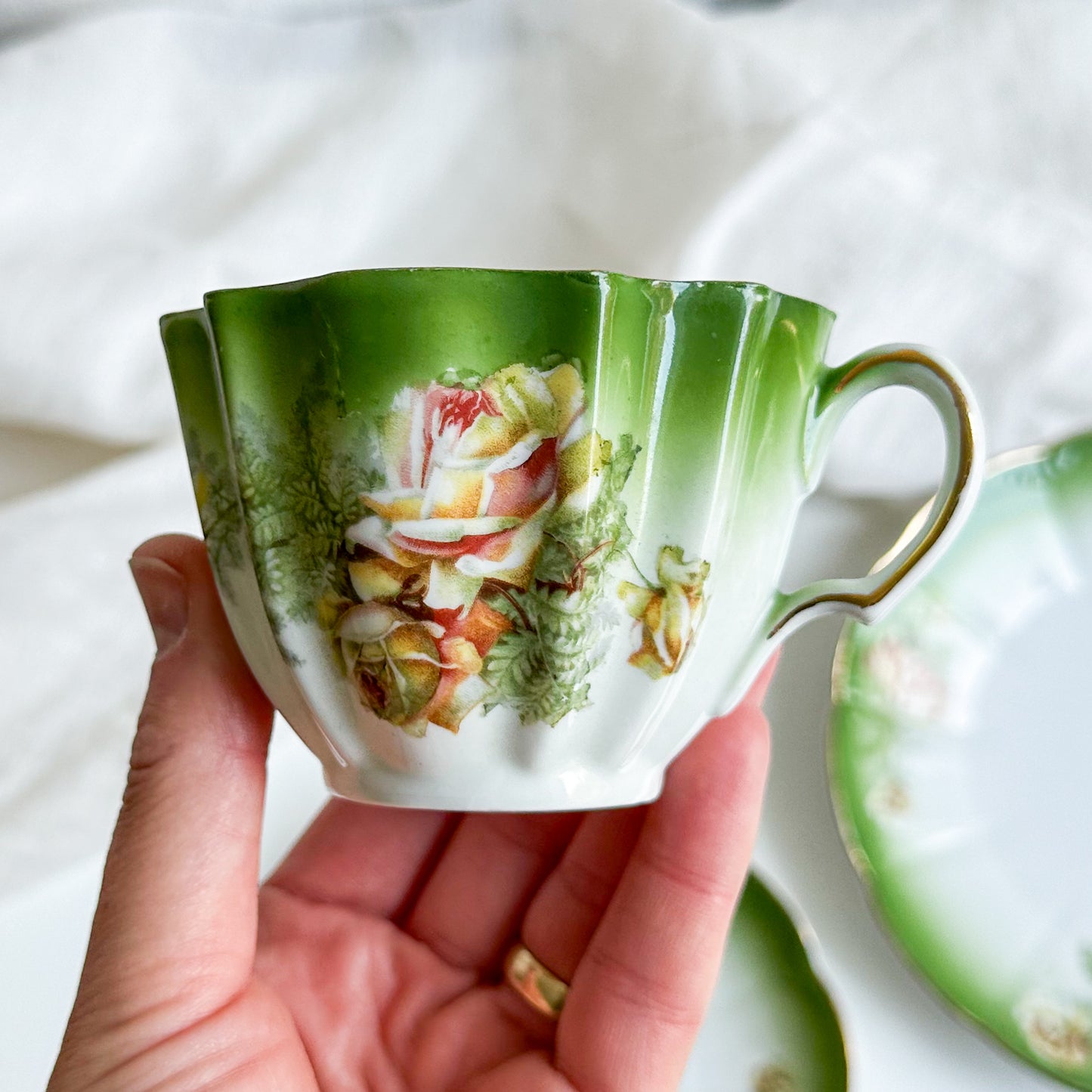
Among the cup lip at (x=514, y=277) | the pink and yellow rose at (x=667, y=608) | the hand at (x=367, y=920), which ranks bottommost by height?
the hand at (x=367, y=920)

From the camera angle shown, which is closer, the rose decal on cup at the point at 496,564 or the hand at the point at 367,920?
the rose decal on cup at the point at 496,564

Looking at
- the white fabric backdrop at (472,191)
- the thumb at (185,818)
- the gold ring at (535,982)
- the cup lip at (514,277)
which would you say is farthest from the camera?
the white fabric backdrop at (472,191)

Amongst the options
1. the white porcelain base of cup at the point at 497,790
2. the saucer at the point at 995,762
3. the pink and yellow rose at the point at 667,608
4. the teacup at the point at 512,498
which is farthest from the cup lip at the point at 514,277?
the saucer at the point at 995,762

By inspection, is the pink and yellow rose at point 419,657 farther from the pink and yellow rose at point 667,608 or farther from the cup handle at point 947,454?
the cup handle at point 947,454

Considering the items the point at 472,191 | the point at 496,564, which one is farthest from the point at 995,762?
the point at 472,191

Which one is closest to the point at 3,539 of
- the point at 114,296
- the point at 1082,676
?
the point at 114,296

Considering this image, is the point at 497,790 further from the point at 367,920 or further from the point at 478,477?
the point at 367,920

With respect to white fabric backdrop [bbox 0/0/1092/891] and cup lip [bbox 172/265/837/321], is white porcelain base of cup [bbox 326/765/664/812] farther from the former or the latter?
white fabric backdrop [bbox 0/0/1092/891]
